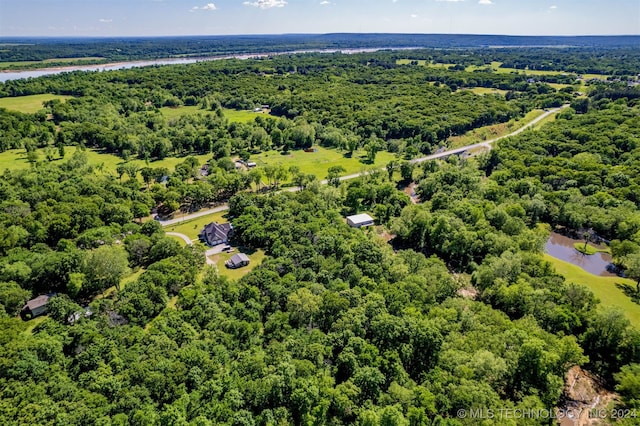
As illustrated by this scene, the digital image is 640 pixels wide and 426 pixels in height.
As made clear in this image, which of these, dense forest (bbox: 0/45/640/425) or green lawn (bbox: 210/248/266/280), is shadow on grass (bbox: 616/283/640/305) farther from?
green lawn (bbox: 210/248/266/280)

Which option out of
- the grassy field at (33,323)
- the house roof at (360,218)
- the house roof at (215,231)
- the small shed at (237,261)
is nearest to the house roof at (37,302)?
the grassy field at (33,323)

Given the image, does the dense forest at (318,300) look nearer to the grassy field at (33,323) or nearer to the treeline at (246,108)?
the grassy field at (33,323)

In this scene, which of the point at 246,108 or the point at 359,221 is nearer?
the point at 359,221

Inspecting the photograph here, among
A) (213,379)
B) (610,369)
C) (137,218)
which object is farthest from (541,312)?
(137,218)

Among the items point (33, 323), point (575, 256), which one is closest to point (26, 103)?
point (33, 323)

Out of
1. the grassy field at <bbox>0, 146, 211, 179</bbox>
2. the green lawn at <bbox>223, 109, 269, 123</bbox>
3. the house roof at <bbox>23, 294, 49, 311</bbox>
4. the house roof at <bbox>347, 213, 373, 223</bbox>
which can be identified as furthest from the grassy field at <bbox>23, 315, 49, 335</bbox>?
the green lawn at <bbox>223, 109, 269, 123</bbox>

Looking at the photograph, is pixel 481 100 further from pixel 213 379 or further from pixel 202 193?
pixel 213 379

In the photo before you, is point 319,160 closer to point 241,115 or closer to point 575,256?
point 241,115
